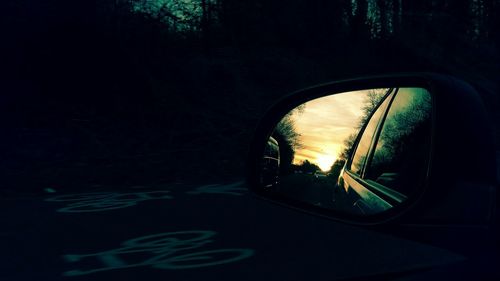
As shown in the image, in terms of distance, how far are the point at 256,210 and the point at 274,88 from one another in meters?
14.5

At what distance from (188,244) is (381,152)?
304 cm

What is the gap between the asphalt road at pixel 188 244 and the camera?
14.5 feet

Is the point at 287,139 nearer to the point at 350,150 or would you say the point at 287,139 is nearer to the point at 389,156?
the point at 350,150

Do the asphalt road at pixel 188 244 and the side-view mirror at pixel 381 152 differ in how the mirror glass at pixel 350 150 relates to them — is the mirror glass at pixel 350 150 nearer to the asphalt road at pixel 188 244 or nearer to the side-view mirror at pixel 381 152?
the side-view mirror at pixel 381 152

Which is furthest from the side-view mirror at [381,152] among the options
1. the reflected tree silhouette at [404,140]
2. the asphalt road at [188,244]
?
the asphalt road at [188,244]

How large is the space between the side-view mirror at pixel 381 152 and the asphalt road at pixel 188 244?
162 centimetres

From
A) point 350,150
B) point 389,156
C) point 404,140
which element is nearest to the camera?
point 404,140

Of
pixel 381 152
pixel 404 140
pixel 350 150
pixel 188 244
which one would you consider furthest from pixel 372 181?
pixel 188 244

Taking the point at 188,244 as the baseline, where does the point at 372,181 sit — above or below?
above

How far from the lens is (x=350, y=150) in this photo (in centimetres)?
280

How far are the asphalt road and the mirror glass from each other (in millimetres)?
1608

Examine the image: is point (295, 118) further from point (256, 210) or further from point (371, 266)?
point (256, 210)

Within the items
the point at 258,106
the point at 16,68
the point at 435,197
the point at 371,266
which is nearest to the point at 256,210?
the point at 371,266

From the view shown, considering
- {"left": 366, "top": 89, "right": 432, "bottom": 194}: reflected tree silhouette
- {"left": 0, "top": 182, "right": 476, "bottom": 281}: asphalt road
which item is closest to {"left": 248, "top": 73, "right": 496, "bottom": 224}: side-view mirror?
{"left": 366, "top": 89, "right": 432, "bottom": 194}: reflected tree silhouette
